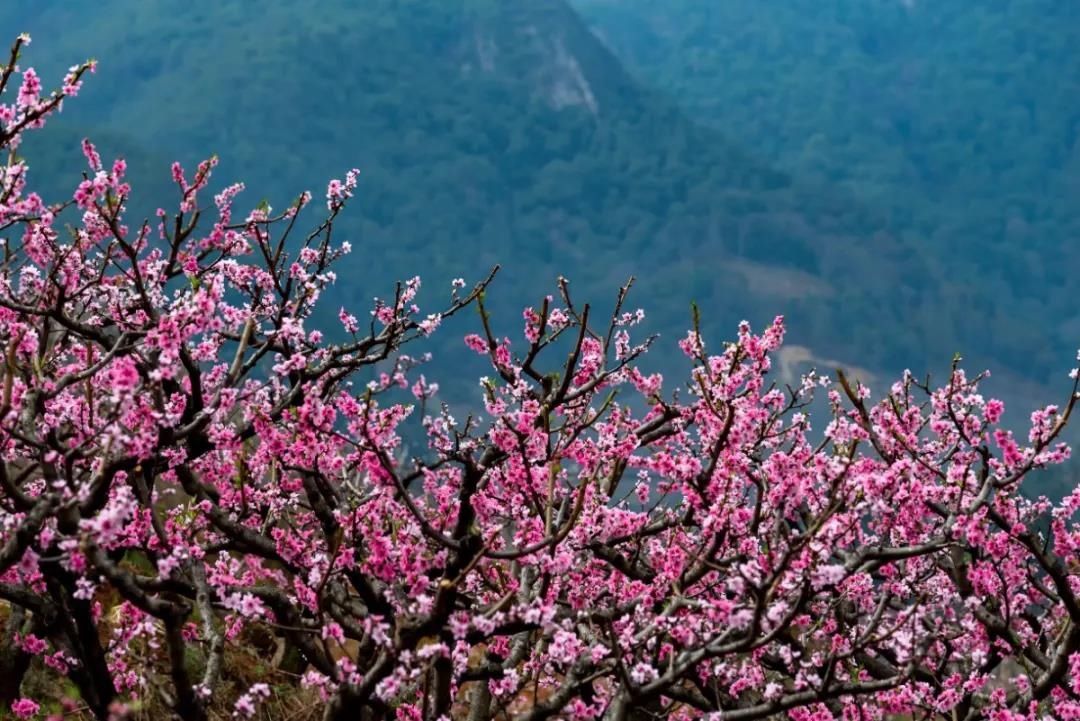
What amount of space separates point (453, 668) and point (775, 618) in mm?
2485

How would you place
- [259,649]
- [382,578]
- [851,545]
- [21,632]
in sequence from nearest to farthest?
[382,578], [21,632], [851,545], [259,649]

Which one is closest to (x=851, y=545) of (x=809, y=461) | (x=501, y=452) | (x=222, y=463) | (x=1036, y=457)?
(x=809, y=461)

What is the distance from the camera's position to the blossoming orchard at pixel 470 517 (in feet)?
23.4

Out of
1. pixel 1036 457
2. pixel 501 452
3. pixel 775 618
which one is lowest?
pixel 775 618

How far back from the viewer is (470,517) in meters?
8.19

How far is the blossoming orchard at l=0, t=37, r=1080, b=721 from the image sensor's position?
7.13 metres

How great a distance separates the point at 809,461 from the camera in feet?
32.8

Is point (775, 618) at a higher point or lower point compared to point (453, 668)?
higher

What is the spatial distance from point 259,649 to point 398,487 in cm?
1174

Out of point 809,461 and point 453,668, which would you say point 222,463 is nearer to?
point 453,668

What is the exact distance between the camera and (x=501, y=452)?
28.8ft

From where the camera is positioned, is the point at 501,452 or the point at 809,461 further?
the point at 809,461

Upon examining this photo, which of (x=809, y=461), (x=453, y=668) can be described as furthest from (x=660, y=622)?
(x=809, y=461)

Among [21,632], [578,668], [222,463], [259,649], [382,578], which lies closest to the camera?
[578,668]
